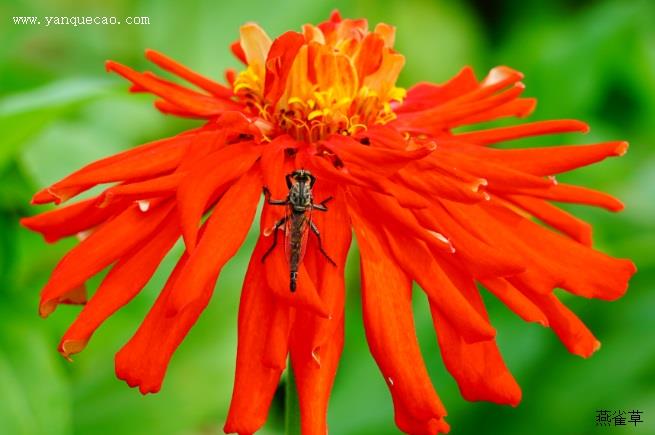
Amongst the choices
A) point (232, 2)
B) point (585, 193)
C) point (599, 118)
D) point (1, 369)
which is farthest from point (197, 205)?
point (232, 2)

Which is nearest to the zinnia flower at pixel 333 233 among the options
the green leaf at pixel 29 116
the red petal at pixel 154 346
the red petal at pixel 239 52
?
the red petal at pixel 154 346

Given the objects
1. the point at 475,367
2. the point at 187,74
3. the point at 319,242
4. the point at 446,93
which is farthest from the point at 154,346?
the point at 446,93

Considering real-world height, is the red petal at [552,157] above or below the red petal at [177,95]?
below

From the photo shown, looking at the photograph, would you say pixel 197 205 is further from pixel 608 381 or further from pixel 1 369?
pixel 608 381

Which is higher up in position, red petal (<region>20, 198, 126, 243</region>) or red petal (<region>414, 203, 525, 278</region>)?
red petal (<region>20, 198, 126, 243</region>)

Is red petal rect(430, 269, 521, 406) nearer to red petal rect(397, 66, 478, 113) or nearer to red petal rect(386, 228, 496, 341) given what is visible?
red petal rect(386, 228, 496, 341)

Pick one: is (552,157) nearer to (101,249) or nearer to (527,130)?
(527,130)

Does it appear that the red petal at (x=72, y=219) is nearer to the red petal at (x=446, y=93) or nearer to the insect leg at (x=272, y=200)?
the insect leg at (x=272, y=200)

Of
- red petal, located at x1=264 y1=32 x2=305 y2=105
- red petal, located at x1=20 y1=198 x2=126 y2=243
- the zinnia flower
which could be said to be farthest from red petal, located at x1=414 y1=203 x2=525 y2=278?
red petal, located at x1=20 y1=198 x2=126 y2=243
